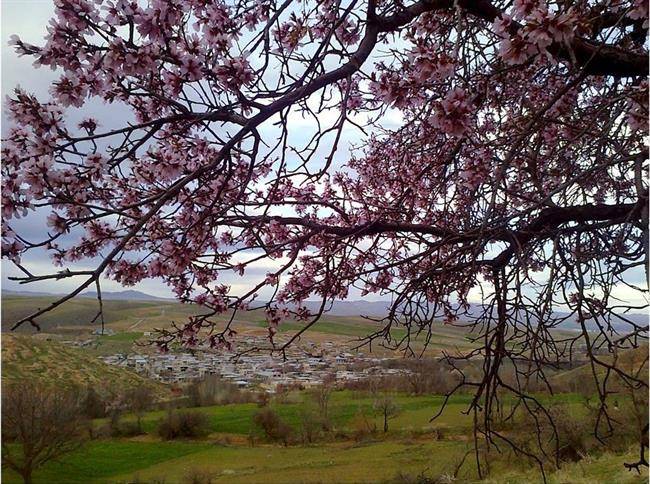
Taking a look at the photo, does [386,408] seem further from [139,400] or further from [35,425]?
[35,425]

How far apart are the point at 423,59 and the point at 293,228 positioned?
178 cm

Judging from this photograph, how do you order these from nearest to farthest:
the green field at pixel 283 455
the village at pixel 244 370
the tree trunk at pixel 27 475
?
the tree trunk at pixel 27 475 → the village at pixel 244 370 → the green field at pixel 283 455

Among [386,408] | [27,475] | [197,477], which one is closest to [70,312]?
[27,475]

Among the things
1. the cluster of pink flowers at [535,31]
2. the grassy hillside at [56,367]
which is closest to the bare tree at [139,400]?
the grassy hillside at [56,367]

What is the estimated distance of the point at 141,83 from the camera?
2152mm

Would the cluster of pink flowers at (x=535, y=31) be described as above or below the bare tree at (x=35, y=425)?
above

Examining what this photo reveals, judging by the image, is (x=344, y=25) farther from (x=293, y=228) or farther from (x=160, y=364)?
(x=160, y=364)

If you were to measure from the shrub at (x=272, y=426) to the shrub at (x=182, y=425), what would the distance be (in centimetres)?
308

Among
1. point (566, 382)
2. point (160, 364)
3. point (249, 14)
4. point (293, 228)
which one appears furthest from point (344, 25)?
point (160, 364)

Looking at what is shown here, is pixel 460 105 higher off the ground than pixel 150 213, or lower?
higher

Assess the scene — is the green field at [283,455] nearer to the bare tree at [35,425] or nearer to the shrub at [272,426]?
the shrub at [272,426]

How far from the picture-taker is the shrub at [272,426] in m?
29.6

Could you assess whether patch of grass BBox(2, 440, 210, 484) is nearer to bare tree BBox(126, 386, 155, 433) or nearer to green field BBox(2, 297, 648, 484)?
green field BBox(2, 297, 648, 484)

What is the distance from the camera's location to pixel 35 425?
18938 millimetres
